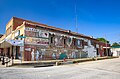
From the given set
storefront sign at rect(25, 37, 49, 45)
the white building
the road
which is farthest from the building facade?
the white building

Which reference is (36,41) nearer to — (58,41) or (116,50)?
(58,41)

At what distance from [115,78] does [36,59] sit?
52.1 ft

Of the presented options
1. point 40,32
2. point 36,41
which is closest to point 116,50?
point 40,32

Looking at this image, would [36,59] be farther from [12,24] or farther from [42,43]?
[12,24]

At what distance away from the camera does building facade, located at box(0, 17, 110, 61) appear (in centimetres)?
2211

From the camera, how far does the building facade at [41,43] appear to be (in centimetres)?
2211

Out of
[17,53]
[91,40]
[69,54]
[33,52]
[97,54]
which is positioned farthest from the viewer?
[97,54]

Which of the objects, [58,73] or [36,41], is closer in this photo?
[58,73]

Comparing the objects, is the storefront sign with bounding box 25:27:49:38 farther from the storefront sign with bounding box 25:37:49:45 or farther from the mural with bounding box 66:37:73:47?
the mural with bounding box 66:37:73:47

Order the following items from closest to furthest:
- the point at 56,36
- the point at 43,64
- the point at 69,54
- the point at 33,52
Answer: the point at 43,64
the point at 33,52
the point at 56,36
the point at 69,54

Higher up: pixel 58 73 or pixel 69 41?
pixel 69 41

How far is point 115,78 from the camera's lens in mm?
9930

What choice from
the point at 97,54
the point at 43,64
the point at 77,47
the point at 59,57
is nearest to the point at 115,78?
the point at 43,64

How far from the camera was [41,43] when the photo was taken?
24.1m
